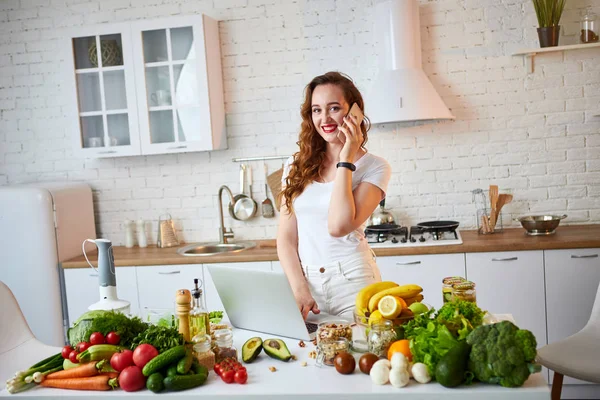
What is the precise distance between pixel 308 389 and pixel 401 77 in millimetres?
2773

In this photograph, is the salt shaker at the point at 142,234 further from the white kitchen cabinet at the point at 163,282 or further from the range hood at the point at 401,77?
the range hood at the point at 401,77

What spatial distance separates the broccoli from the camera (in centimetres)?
169

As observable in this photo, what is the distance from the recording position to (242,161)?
15.4ft

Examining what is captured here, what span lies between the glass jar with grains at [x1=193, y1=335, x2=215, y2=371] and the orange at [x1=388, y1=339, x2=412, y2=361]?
21.8 inches

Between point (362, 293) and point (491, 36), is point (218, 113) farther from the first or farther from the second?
point (362, 293)

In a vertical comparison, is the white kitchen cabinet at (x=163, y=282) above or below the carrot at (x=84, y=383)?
below

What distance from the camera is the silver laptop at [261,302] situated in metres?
2.17

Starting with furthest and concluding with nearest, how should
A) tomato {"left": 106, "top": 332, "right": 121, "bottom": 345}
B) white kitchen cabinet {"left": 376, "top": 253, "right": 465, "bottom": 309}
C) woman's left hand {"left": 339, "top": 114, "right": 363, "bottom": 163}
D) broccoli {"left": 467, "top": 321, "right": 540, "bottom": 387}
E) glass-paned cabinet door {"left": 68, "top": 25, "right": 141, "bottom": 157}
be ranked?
glass-paned cabinet door {"left": 68, "top": 25, "right": 141, "bottom": 157}
white kitchen cabinet {"left": 376, "top": 253, "right": 465, "bottom": 309}
woman's left hand {"left": 339, "top": 114, "right": 363, "bottom": 163}
tomato {"left": 106, "top": 332, "right": 121, "bottom": 345}
broccoli {"left": 467, "top": 321, "right": 540, "bottom": 387}

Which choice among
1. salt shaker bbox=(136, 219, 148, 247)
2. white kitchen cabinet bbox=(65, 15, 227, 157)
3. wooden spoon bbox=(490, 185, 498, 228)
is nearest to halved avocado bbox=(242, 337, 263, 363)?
white kitchen cabinet bbox=(65, 15, 227, 157)

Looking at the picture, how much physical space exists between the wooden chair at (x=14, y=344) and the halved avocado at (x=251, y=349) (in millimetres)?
1051

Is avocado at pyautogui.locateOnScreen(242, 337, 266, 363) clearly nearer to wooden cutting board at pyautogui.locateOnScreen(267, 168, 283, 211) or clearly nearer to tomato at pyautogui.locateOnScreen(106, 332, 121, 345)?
tomato at pyautogui.locateOnScreen(106, 332, 121, 345)

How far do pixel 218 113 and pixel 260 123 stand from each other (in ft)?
1.05

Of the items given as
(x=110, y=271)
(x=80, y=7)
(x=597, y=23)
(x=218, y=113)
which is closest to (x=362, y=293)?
(x=110, y=271)

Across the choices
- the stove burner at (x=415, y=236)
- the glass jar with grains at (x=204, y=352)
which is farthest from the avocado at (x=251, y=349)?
the stove burner at (x=415, y=236)
